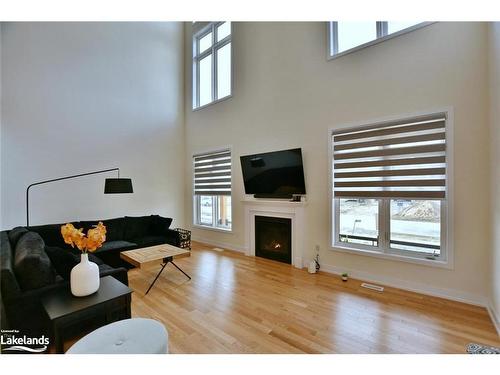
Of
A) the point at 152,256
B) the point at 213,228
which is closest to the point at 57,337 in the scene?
the point at 152,256

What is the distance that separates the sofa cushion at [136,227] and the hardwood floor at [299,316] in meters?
1.37

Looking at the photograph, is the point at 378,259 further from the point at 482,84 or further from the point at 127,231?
the point at 127,231

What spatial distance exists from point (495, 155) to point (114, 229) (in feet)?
18.6

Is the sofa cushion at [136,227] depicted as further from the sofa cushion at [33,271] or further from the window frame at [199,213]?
the sofa cushion at [33,271]

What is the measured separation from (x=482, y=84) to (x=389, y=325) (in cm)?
283

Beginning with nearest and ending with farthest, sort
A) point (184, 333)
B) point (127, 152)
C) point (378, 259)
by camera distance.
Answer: point (184, 333)
point (378, 259)
point (127, 152)

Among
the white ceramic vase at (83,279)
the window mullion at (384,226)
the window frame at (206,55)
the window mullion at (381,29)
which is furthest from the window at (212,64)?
the white ceramic vase at (83,279)

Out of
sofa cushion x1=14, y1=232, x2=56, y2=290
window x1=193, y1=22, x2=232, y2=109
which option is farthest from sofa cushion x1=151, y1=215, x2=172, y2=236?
window x1=193, y1=22, x2=232, y2=109

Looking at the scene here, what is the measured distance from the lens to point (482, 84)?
262 centimetres

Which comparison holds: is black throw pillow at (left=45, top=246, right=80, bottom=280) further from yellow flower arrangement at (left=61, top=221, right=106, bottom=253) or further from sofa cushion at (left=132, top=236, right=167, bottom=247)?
sofa cushion at (left=132, top=236, right=167, bottom=247)

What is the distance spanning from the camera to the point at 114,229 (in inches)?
177

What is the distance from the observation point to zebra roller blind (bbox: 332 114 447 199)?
2.89m

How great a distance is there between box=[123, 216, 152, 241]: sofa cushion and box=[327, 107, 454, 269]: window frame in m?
3.72
